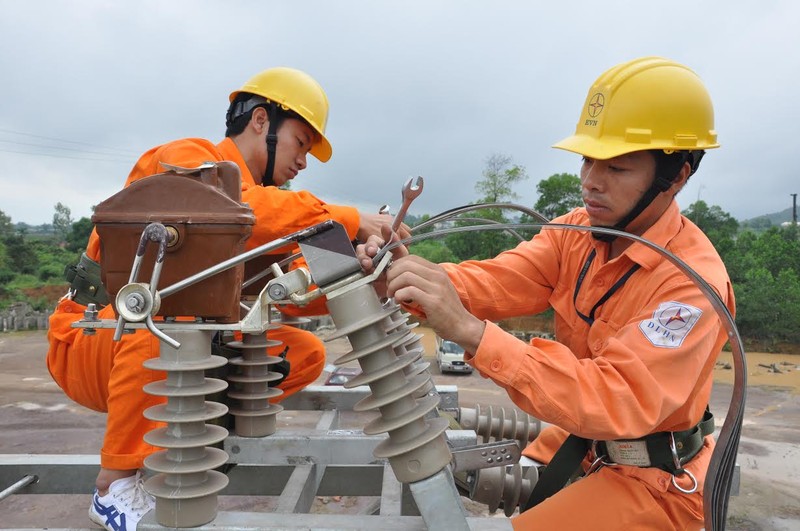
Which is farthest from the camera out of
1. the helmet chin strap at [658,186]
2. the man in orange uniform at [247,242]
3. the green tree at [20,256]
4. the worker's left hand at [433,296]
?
the green tree at [20,256]

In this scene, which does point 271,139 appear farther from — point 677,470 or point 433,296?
point 677,470

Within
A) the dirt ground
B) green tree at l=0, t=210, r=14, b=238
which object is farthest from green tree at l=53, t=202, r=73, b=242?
the dirt ground

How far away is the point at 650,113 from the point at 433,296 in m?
1.15

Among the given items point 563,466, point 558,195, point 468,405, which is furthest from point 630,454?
point 558,195

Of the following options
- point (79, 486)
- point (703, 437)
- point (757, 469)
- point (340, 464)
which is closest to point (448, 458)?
point (340, 464)

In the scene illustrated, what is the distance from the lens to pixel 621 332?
1948 mm

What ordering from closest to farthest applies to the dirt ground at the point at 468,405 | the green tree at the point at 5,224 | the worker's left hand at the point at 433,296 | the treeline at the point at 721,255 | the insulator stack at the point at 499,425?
1. the worker's left hand at the point at 433,296
2. the insulator stack at the point at 499,425
3. the dirt ground at the point at 468,405
4. the treeline at the point at 721,255
5. the green tree at the point at 5,224

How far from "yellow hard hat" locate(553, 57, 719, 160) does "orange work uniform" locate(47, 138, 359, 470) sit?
102 centimetres

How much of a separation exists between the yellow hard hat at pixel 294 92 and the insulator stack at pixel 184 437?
196 centimetres

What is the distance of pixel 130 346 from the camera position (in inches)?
85.7

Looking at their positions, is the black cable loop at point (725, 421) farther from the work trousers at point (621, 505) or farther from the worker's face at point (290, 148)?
the worker's face at point (290, 148)

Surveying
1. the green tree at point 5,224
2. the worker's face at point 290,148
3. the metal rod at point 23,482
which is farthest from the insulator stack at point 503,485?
the green tree at point 5,224

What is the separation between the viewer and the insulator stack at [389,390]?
1.49 metres

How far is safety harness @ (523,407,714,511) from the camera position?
6.89ft
